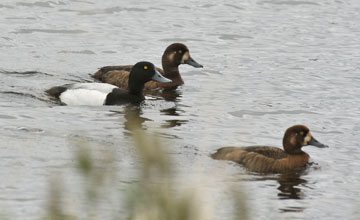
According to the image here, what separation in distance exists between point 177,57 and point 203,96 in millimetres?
2263

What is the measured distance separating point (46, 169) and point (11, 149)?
34.9 inches

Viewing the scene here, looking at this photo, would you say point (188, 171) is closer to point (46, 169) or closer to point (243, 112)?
point (46, 169)

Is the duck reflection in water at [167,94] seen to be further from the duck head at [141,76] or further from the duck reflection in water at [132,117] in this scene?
the duck reflection in water at [132,117]

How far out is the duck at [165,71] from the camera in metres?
14.5

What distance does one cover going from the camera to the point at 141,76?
13.5 meters

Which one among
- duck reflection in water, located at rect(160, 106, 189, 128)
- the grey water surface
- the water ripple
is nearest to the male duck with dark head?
the grey water surface

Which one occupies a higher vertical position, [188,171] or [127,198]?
[127,198]

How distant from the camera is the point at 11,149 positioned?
30.1 ft

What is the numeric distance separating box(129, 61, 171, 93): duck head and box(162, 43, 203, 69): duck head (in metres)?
1.25

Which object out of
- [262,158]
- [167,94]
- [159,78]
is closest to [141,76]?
[159,78]

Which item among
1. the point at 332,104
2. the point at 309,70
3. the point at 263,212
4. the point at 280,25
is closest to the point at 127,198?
the point at 263,212

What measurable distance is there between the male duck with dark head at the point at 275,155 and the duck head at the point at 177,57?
5.70 meters

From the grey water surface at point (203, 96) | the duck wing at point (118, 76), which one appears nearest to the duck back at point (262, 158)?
the grey water surface at point (203, 96)

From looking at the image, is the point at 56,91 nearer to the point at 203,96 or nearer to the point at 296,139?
the point at 203,96
